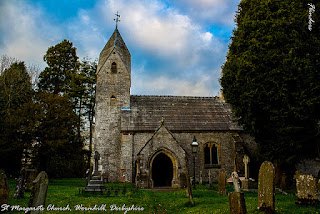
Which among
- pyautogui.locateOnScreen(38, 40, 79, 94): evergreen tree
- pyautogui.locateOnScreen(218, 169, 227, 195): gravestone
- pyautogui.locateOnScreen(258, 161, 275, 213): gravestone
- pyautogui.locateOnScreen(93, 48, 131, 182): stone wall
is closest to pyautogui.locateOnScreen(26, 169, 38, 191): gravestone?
pyautogui.locateOnScreen(93, 48, 131, 182): stone wall

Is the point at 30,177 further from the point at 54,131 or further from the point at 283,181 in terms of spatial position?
the point at 283,181

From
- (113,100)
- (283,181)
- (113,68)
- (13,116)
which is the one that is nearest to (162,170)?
(113,100)

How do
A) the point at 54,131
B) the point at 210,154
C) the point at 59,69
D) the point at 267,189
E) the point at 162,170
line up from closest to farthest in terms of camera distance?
1. the point at 267,189
2. the point at 54,131
3. the point at 210,154
4. the point at 162,170
5. the point at 59,69

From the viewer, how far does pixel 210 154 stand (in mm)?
21875

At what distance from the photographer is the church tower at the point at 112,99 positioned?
21969 millimetres

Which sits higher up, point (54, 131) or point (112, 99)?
point (112, 99)

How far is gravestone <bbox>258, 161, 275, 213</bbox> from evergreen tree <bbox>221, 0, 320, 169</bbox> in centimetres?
627

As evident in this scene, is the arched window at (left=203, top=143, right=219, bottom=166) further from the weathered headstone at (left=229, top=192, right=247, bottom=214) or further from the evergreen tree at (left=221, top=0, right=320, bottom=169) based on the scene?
the weathered headstone at (left=229, top=192, right=247, bottom=214)

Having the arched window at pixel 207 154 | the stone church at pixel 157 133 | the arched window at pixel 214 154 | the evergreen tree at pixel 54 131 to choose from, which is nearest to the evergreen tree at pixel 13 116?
the evergreen tree at pixel 54 131

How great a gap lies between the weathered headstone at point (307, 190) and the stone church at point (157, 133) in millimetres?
9489

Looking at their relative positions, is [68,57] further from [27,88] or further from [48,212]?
[48,212]

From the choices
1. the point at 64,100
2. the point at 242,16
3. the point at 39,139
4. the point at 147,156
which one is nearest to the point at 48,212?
the point at 147,156

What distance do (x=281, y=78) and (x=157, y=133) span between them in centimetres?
955

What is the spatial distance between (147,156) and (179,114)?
6510 millimetres
